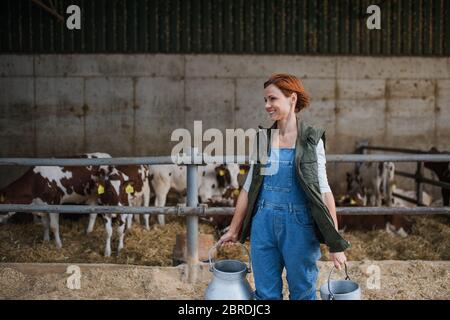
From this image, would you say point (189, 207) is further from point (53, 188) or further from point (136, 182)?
point (53, 188)

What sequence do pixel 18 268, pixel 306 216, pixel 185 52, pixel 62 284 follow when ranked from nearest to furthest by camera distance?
pixel 306 216
pixel 62 284
pixel 18 268
pixel 185 52

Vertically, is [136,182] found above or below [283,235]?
below

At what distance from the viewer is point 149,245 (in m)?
6.96

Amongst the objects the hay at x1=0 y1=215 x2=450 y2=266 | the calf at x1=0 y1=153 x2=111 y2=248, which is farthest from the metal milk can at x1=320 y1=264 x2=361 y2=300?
the calf at x1=0 y1=153 x2=111 y2=248

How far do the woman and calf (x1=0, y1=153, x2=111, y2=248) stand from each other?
4464 millimetres

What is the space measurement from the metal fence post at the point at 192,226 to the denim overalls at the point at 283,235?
186 cm

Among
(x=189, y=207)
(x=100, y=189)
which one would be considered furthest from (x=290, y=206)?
(x=100, y=189)

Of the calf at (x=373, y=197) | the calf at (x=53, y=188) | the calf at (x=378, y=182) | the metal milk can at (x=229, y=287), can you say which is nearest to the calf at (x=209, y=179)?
the calf at (x=53, y=188)

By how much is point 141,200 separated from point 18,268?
3.63 m

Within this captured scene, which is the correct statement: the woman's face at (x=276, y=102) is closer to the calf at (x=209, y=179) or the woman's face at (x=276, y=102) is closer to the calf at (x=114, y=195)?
the calf at (x=114, y=195)

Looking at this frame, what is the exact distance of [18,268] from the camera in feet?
17.1

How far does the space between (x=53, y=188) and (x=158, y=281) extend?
3.08m

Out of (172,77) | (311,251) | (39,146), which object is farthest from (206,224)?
(311,251)

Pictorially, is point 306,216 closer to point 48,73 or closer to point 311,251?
point 311,251
